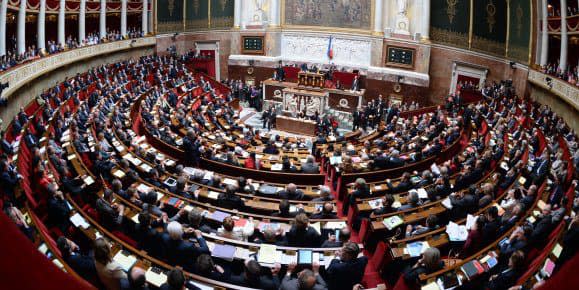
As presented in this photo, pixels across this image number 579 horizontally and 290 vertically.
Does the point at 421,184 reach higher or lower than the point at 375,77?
lower

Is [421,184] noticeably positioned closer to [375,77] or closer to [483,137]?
[483,137]

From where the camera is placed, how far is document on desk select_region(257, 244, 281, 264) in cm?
673

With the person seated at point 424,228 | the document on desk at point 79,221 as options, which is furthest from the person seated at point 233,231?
the person seated at point 424,228

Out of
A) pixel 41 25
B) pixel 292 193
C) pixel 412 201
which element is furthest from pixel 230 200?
pixel 41 25

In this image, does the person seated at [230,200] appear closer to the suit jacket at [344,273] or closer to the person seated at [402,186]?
the suit jacket at [344,273]

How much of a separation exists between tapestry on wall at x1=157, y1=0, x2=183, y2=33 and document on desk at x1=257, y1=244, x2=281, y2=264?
28630mm

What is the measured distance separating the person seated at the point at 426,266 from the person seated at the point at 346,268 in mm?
795

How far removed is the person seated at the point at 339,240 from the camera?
279 inches

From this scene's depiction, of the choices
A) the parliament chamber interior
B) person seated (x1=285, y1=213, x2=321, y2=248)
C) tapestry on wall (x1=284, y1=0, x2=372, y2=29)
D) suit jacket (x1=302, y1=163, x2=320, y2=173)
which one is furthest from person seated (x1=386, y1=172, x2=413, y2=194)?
tapestry on wall (x1=284, y1=0, x2=372, y2=29)

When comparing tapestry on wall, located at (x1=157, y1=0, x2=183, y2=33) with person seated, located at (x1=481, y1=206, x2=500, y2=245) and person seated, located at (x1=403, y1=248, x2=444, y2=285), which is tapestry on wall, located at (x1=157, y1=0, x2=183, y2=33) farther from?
person seated, located at (x1=403, y1=248, x2=444, y2=285)

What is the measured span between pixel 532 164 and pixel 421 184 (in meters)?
3.25

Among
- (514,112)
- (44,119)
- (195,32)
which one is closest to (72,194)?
(44,119)

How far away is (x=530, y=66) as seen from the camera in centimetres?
1967

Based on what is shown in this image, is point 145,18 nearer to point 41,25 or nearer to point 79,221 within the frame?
point 41,25
